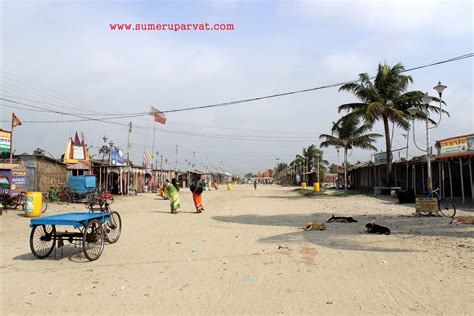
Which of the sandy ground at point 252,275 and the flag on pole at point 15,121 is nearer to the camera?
the sandy ground at point 252,275

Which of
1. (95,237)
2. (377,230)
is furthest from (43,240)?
(377,230)

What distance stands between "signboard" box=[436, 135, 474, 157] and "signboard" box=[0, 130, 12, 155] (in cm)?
2291

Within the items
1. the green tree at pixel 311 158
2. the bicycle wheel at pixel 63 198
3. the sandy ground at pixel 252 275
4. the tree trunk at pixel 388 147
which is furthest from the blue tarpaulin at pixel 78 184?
the green tree at pixel 311 158

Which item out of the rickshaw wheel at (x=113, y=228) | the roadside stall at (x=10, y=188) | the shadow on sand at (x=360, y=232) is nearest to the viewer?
the shadow on sand at (x=360, y=232)

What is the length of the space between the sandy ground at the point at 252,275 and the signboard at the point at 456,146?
10.8 metres

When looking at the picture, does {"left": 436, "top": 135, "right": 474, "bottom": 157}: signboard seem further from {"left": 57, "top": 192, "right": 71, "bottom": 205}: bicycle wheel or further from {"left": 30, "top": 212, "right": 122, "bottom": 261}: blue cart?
{"left": 57, "top": 192, "right": 71, "bottom": 205}: bicycle wheel

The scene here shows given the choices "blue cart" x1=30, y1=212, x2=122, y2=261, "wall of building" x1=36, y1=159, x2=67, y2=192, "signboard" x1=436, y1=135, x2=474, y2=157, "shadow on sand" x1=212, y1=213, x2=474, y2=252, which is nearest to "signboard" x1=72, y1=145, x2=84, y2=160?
"wall of building" x1=36, y1=159, x2=67, y2=192

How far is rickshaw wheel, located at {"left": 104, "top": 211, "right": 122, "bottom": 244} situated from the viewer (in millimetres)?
9383

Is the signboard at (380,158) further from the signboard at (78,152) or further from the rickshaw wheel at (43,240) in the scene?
the rickshaw wheel at (43,240)

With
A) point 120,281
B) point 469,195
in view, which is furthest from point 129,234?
point 469,195

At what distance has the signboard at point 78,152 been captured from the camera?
28.4m

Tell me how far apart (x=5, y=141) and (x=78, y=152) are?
9229mm

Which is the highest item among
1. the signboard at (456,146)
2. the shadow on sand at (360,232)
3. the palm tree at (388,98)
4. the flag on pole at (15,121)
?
the palm tree at (388,98)

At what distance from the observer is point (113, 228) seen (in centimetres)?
958
